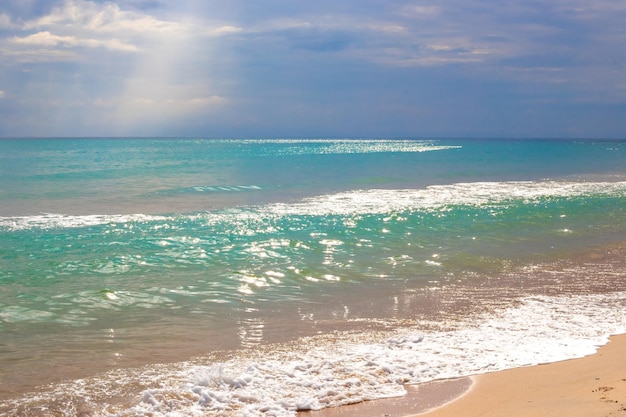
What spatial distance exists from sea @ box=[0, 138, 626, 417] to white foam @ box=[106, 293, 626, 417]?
3 cm

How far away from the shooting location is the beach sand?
587 centimetres

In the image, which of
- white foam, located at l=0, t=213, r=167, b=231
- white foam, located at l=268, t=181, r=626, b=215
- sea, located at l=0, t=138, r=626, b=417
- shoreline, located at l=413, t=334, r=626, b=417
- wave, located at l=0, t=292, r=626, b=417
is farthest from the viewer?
white foam, located at l=268, t=181, r=626, b=215

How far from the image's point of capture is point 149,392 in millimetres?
6594

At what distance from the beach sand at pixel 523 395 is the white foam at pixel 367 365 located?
0.23 metres

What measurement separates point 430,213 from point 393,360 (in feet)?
50.0

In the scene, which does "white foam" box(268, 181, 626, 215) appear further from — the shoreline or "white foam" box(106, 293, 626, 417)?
Answer: the shoreline

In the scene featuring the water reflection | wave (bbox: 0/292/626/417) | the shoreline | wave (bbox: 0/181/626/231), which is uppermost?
wave (bbox: 0/181/626/231)

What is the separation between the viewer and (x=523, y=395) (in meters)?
6.32

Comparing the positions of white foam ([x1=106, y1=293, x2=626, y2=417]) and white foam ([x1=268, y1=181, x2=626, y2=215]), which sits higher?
white foam ([x1=268, y1=181, x2=626, y2=215])

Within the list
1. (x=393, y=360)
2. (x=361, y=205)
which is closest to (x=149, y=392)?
(x=393, y=360)

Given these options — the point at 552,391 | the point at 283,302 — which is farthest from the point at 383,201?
the point at 552,391

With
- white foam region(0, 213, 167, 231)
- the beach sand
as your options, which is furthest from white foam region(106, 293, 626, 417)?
white foam region(0, 213, 167, 231)

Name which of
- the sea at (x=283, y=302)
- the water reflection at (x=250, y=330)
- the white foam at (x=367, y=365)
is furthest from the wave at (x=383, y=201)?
the white foam at (x=367, y=365)

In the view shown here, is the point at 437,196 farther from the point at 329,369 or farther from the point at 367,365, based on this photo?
the point at 329,369
